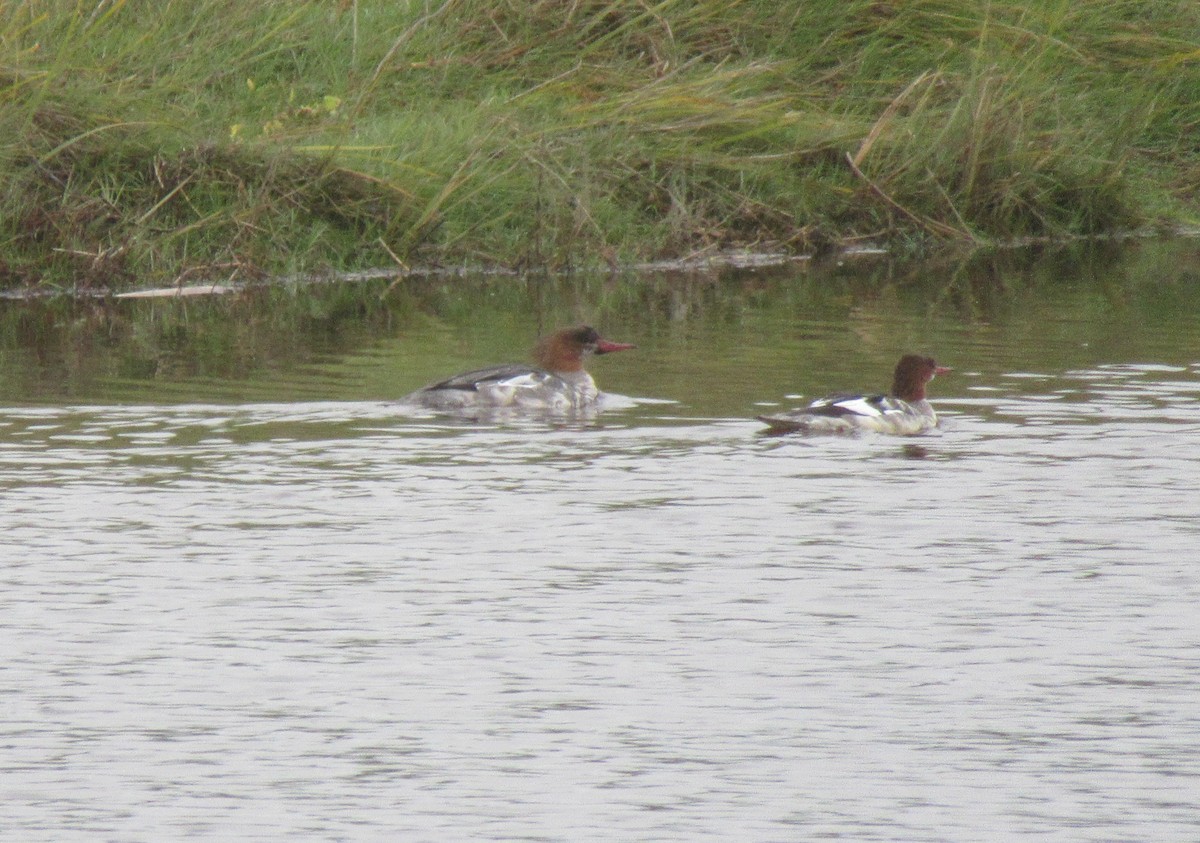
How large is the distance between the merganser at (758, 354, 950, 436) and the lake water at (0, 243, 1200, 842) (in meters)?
0.11

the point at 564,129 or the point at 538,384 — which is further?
the point at 564,129

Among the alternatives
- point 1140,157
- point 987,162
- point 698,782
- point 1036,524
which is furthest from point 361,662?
point 1140,157

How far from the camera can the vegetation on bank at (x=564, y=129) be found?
57.0ft

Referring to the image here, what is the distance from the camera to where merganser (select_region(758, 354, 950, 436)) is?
11.0 meters

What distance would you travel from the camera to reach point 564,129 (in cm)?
1911

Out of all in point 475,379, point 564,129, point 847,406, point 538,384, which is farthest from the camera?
point 564,129

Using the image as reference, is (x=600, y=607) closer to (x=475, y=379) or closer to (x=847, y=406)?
(x=847, y=406)

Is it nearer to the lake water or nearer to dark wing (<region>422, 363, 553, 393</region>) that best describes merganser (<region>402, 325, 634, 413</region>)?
dark wing (<region>422, 363, 553, 393</region>)

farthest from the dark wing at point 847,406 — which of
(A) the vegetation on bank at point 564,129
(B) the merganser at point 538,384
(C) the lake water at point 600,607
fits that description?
(A) the vegetation on bank at point 564,129

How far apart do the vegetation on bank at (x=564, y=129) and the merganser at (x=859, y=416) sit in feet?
24.0

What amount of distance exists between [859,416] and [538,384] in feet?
5.77

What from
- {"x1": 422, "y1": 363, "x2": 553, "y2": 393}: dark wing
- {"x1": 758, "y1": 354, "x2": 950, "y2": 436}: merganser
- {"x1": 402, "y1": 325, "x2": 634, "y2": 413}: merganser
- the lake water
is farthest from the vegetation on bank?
{"x1": 758, "y1": 354, "x2": 950, "y2": 436}: merganser

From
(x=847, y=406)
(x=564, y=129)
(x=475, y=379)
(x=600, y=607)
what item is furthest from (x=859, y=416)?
(x=564, y=129)

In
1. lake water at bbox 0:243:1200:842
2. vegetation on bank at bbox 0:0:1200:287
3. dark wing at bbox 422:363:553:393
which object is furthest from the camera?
vegetation on bank at bbox 0:0:1200:287
